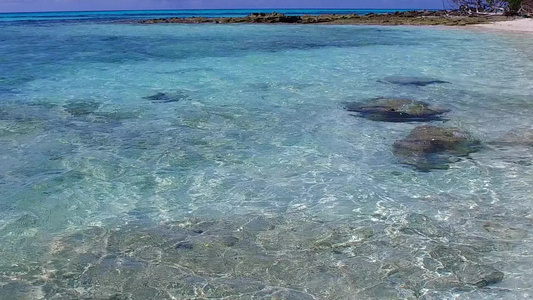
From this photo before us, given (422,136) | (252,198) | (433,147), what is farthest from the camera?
(422,136)

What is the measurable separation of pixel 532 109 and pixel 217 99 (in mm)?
9249

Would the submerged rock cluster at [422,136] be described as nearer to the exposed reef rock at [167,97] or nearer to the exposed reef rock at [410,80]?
the exposed reef rock at [410,80]

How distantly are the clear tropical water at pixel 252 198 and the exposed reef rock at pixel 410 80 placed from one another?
695 mm

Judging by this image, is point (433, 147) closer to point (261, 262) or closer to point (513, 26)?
point (261, 262)

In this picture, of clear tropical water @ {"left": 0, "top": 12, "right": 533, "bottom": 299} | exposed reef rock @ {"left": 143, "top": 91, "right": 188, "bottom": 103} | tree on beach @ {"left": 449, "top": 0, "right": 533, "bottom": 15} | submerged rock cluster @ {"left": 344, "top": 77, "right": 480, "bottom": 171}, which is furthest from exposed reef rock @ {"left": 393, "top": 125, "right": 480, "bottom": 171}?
tree on beach @ {"left": 449, "top": 0, "right": 533, "bottom": 15}

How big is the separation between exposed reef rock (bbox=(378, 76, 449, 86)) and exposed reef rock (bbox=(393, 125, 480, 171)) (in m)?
6.39

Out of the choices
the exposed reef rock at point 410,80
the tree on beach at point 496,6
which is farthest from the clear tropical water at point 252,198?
the tree on beach at point 496,6

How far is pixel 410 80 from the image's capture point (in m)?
17.7

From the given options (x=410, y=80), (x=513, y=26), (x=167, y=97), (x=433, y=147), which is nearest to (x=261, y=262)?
(x=433, y=147)

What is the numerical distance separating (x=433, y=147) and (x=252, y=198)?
14.2 ft

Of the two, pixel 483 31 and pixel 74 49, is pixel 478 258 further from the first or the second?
pixel 483 31

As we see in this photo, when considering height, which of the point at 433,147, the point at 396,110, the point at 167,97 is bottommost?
the point at 433,147

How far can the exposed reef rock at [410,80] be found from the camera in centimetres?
1706

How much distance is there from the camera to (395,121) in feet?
39.7
